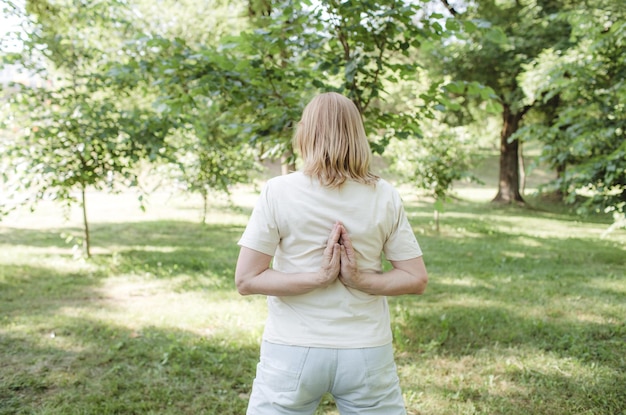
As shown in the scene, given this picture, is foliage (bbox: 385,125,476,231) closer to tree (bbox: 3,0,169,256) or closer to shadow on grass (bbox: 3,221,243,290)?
shadow on grass (bbox: 3,221,243,290)

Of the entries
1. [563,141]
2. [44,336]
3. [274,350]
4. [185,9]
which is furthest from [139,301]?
[185,9]

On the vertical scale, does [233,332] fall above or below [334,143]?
below

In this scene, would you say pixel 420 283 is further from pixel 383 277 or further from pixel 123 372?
pixel 123 372

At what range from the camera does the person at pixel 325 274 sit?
5.87 feet

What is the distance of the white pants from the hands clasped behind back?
0.26 meters

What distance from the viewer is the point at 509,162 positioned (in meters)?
19.5

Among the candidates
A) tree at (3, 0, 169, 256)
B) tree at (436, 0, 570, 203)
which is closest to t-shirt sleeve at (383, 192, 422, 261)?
tree at (3, 0, 169, 256)

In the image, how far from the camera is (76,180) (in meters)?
7.64

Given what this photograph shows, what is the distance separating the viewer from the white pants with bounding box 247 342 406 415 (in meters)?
1.78

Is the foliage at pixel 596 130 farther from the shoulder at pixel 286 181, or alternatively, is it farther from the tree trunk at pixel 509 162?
the tree trunk at pixel 509 162

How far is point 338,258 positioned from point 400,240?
300mm

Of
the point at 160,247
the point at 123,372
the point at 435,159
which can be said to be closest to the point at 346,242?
the point at 123,372

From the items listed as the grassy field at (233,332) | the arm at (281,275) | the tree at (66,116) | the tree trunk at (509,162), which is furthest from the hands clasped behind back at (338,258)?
the tree trunk at (509,162)

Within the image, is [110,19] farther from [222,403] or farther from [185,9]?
[185,9]
